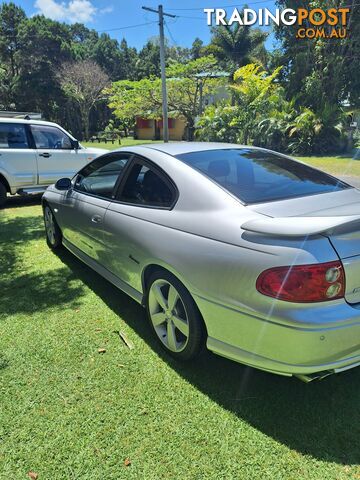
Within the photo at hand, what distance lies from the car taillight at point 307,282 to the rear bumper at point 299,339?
6cm

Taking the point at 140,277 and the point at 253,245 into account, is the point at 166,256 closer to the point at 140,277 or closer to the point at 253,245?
the point at 140,277

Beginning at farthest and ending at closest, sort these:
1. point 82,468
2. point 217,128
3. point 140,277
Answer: point 217,128 → point 140,277 → point 82,468

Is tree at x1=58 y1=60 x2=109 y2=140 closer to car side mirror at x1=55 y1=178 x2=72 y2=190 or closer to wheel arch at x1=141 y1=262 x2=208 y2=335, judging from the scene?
car side mirror at x1=55 y1=178 x2=72 y2=190

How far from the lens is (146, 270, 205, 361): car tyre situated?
8.31 ft

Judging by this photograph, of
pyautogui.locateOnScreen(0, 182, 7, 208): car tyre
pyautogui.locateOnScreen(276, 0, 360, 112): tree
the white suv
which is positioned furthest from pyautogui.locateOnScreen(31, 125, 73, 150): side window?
pyautogui.locateOnScreen(276, 0, 360, 112): tree

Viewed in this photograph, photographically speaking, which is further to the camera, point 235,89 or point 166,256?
point 235,89

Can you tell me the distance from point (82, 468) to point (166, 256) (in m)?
1.30

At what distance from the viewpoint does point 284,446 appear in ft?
6.92

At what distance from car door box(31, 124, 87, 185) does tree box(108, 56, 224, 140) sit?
20.2m

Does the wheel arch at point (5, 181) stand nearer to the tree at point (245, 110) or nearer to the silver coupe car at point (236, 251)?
the silver coupe car at point (236, 251)

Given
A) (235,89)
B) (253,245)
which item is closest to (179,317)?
(253,245)

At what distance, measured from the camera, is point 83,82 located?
41750 mm

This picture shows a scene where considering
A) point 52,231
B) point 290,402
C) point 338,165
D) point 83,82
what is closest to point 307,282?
point 290,402

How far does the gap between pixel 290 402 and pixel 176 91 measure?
94.1 ft
